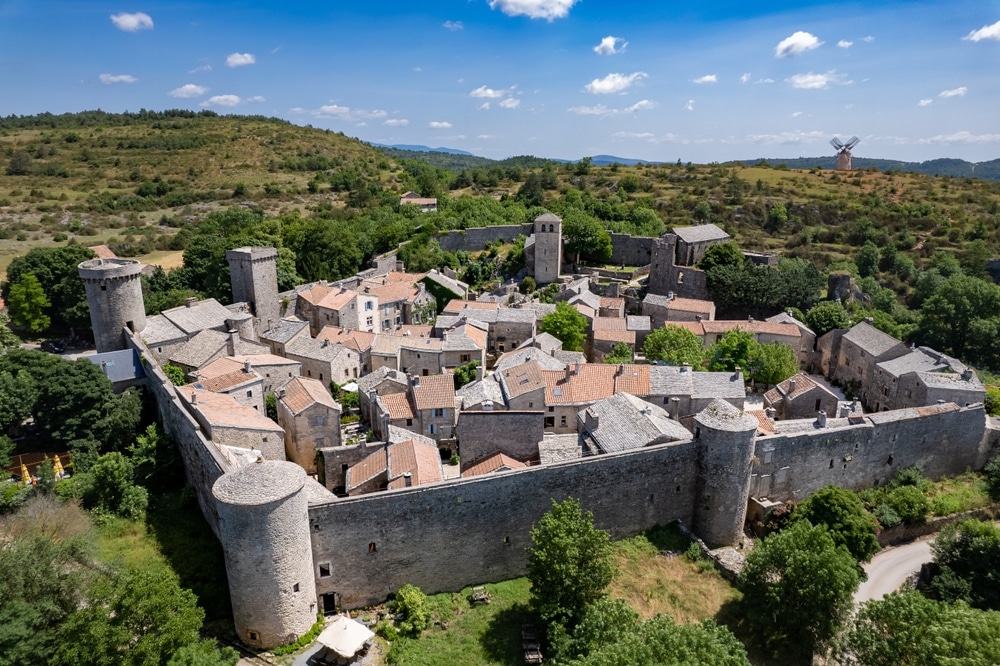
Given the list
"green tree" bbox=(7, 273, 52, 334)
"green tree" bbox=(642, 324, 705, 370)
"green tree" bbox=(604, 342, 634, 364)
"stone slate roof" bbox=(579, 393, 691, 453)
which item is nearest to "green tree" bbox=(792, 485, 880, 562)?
"stone slate roof" bbox=(579, 393, 691, 453)

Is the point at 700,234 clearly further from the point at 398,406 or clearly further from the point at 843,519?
the point at 398,406

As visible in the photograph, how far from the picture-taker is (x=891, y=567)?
27.8 m

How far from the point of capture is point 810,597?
21.7 meters

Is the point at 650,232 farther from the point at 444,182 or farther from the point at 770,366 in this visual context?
the point at 444,182

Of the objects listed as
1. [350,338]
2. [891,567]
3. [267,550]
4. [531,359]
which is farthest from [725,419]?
[350,338]

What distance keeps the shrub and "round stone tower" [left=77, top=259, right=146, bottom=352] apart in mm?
41956

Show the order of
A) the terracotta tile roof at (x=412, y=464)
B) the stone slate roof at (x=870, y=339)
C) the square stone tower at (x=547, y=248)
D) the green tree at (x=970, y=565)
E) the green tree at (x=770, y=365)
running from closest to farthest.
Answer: the terracotta tile roof at (x=412, y=464), the green tree at (x=970, y=565), the green tree at (x=770, y=365), the stone slate roof at (x=870, y=339), the square stone tower at (x=547, y=248)

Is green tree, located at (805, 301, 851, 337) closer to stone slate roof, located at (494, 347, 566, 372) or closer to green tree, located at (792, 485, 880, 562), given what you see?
stone slate roof, located at (494, 347, 566, 372)

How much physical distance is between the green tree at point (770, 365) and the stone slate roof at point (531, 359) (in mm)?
13135

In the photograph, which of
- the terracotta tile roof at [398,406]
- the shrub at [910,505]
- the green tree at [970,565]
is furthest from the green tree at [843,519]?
the terracotta tile roof at [398,406]

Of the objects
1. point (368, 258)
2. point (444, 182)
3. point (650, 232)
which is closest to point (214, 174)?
point (444, 182)

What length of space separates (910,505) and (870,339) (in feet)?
55.4

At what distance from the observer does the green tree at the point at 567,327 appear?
148 feet

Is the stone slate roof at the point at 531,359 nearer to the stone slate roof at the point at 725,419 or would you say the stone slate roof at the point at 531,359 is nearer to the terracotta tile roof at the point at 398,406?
the terracotta tile roof at the point at 398,406
